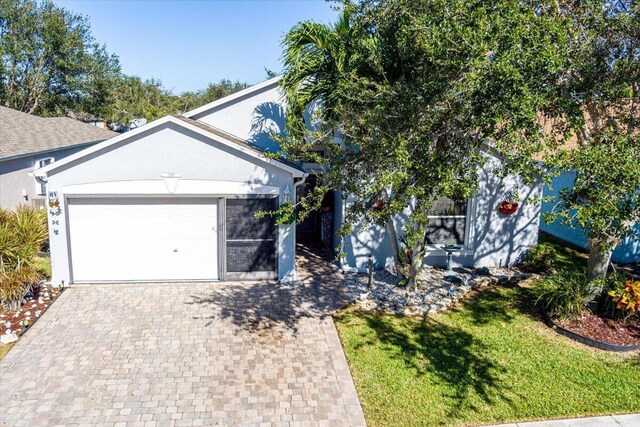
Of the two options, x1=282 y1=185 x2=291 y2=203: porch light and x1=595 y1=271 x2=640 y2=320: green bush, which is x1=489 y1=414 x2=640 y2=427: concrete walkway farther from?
x1=282 y1=185 x2=291 y2=203: porch light

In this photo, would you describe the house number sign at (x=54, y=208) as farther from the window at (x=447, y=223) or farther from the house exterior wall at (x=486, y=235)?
the window at (x=447, y=223)

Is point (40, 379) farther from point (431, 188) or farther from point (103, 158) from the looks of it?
point (431, 188)

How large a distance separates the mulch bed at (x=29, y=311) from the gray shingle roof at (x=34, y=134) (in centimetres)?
784

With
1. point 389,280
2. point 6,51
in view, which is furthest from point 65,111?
point 389,280

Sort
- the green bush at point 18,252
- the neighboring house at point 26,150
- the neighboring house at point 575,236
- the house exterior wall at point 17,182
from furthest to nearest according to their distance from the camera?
the neighboring house at point 26,150, the house exterior wall at point 17,182, the neighboring house at point 575,236, the green bush at point 18,252

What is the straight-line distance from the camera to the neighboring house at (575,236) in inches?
586

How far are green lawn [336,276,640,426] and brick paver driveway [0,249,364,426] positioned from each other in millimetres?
620

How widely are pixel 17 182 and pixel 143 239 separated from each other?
396 inches

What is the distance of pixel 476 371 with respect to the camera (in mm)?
8203

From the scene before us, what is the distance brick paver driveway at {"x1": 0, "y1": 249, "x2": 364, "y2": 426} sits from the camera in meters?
6.91

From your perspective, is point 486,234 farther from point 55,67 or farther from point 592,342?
point 55,67

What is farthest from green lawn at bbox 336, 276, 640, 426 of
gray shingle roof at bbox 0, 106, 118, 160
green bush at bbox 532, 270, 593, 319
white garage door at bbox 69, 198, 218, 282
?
gray shingle roof at bbox 0, 106, 118, 160

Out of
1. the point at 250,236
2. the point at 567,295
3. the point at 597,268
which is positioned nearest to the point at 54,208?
the point at 250,236

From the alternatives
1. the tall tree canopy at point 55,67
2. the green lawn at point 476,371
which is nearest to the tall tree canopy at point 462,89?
the green lawn at point 476,371
